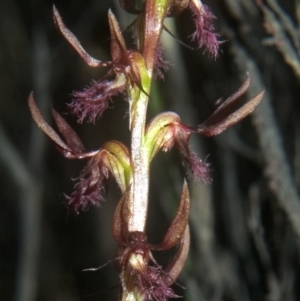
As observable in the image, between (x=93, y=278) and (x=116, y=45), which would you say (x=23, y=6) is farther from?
(x=116, y=45)

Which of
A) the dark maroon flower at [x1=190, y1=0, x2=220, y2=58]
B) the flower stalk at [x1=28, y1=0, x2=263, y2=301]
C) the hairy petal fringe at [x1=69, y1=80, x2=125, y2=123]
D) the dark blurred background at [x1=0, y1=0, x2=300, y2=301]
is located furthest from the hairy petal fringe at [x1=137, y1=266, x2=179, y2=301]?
the dark maroon flower at [x1=190, y1=0, x2=220, y2=58]

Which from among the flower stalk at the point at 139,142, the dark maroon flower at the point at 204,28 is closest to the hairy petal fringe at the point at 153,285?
the flower stalk at the point at 139,142

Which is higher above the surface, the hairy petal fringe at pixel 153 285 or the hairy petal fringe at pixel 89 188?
the hairy petal fringe at pixel 89 188

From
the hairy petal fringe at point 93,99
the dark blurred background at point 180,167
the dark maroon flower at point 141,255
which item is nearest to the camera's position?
the dark maroon flower at point 141,255

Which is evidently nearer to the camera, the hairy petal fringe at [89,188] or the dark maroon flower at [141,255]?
the dark maroon flower at [141,255]

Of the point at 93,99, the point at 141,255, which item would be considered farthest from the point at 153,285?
the point at 93,99

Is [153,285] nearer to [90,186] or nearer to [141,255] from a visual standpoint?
[141,255]

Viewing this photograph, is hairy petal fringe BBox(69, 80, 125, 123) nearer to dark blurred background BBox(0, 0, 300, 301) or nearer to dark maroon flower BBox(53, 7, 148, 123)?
dark maroon flower BBox(53, 7, 148, 123)

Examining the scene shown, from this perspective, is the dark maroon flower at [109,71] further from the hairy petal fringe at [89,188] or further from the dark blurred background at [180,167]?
the dark blurred background at [180,167]
